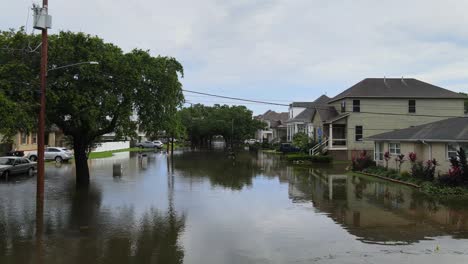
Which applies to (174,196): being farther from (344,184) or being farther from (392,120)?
(392,120)

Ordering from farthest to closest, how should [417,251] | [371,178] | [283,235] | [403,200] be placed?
1. [371,178]
2. [403,200]
3. [283,235]
4. [417,251]

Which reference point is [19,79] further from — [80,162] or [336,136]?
[336,136]

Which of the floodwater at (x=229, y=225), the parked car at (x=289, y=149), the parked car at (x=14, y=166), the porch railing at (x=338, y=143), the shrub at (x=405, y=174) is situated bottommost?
the floodwater at (x=229, y=225)

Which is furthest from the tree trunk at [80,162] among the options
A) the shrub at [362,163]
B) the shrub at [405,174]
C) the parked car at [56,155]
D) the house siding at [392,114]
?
the house siding at [392,114]

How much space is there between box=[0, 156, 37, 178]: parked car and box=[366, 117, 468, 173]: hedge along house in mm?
25039

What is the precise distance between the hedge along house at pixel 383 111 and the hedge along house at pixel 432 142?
12.4 metres

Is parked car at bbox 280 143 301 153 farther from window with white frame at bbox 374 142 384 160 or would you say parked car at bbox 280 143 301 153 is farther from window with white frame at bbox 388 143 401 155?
window with white frame at bbox 388 143 401 155

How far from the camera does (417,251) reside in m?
10.6

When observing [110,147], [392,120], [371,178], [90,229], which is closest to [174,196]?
[90,229]

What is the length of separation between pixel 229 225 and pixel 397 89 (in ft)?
124

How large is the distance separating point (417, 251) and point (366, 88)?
124 ft

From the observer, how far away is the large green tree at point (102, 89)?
20.4 m

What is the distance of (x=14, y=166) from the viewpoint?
91.9 ft

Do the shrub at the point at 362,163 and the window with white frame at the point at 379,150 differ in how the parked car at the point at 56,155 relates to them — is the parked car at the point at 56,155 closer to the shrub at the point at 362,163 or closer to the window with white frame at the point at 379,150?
the shrub at the point at 362,163
